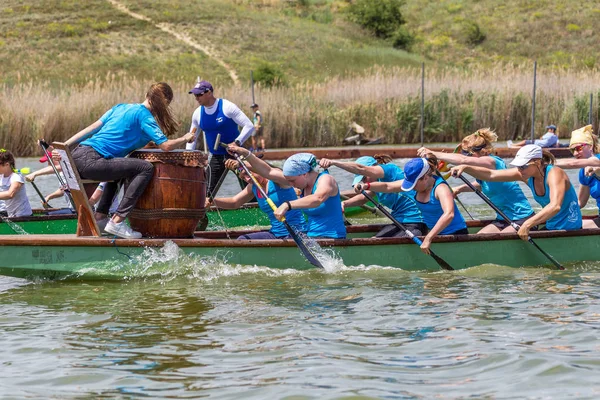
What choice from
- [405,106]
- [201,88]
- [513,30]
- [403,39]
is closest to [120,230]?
[201,88]

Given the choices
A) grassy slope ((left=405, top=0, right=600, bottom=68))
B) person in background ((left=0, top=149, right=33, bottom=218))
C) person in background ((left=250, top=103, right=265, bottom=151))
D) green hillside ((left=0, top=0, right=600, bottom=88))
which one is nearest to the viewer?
person in background ((left=0, top=149, right=33, bottom=218))

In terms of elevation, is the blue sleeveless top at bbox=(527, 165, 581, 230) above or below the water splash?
above

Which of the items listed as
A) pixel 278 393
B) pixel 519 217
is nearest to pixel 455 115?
pixel 519 217

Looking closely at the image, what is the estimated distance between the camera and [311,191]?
966cm

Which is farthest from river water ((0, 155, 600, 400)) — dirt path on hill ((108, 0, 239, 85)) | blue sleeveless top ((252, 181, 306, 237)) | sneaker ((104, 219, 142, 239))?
dirt path on hill ((108, 0, 239, 85))

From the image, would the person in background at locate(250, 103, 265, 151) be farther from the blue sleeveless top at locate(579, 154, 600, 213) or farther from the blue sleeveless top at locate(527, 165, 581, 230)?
the blue sleeveless top at locate(527, 165, 581, 230)

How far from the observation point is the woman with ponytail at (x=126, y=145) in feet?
30.6

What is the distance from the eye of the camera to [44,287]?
31.6ft

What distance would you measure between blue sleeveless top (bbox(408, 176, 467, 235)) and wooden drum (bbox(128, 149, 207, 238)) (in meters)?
2.25

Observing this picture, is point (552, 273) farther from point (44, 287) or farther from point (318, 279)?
point (44, 287)

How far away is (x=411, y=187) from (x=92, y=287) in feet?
10.6

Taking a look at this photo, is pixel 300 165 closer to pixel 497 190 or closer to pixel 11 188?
pixel 497 190

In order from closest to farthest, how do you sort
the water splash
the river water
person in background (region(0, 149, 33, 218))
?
1. the river water
2. person in background (region(0, 149, 33, 218))
3. the water splash

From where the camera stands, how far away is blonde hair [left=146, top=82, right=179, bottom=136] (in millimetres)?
9531
